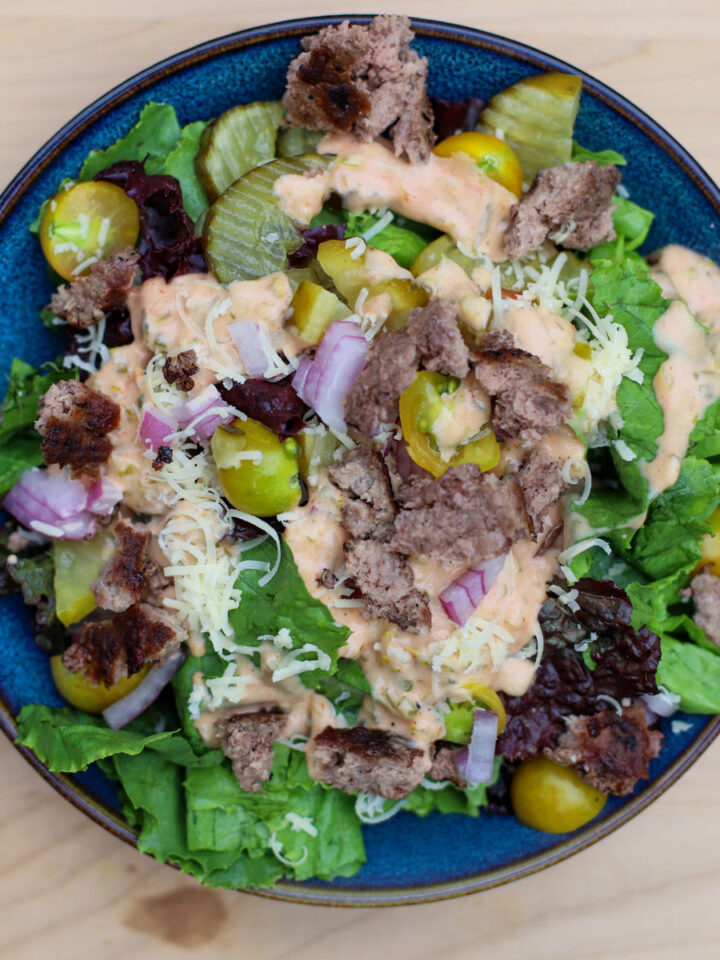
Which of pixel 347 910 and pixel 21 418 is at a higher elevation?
pixel 21 418

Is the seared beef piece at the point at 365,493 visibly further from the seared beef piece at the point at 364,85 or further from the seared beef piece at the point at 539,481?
the seared beef piece at the point at 364,85

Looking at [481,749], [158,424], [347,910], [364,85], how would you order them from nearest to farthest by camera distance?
1. [158,424]
2. [364,85]
3. [481,749]
4. [347,910]

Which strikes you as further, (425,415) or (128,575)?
(128,575)

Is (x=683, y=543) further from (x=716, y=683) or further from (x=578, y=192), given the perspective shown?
(x=578, y=192)

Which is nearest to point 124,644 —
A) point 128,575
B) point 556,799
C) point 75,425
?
point 128,575

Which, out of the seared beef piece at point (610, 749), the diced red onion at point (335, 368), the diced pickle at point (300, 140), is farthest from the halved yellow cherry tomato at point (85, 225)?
the seared beef piece at point (610, 749)

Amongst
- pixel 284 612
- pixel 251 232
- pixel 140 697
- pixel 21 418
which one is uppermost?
pixel 251 232

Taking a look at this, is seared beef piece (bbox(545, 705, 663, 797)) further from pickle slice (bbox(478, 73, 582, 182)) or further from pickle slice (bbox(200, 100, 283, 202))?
pickle slice (bbox(200, 100, 283, 202))

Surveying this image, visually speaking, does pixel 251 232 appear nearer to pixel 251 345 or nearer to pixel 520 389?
pixel 251 345
